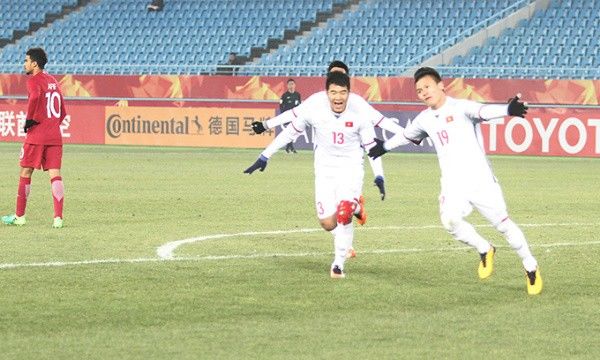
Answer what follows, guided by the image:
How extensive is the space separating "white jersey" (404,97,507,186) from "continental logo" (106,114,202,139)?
2726cm

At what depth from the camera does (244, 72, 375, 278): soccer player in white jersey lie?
11727mm

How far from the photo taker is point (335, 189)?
1193 cm

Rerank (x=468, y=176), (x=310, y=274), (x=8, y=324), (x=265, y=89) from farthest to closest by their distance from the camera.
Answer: (x=265, y=89), (x=310, y=274), (x=468, y=176), (x=8, y=324)

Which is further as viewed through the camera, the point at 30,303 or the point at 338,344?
the point at 30,303

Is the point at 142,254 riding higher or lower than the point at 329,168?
lower

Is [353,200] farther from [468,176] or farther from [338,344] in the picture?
[338,344]

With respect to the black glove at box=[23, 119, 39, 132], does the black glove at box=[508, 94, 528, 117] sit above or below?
above

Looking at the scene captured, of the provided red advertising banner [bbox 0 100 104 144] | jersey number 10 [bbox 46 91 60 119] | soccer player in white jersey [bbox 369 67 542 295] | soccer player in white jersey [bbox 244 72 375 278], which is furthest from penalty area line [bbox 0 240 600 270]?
red advertising banner [bbox 0 100 104 144]

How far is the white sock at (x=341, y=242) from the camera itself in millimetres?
11463

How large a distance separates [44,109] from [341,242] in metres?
5.62

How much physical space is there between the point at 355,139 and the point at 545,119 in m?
22.6

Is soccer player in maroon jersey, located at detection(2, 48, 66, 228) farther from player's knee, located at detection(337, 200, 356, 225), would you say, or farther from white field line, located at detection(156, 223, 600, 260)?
player's knee, located at detection(337, 200, 356, 225)

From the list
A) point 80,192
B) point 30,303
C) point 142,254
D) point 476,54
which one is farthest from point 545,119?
point 30,303

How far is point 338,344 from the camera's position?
811 centimetres
